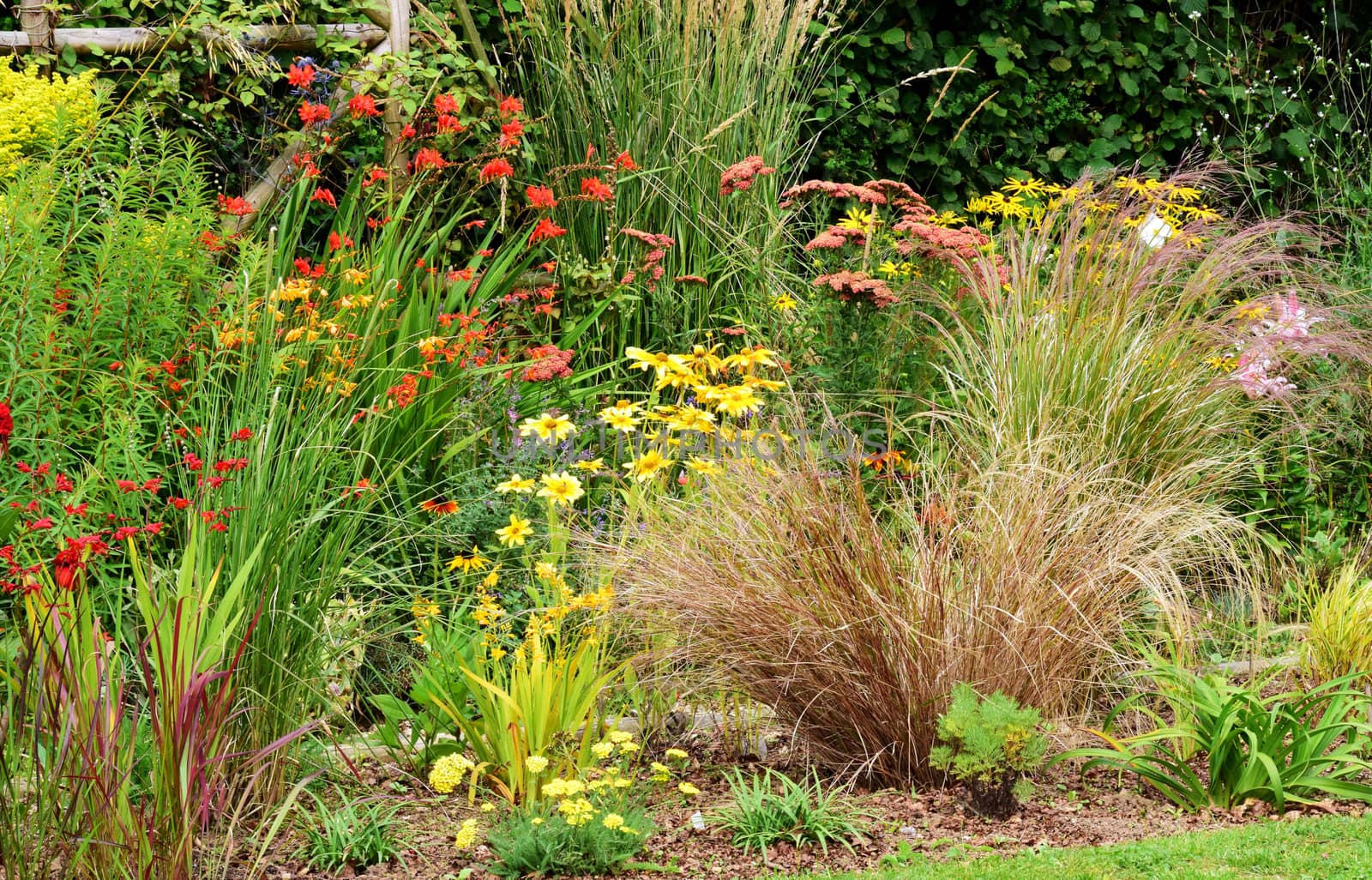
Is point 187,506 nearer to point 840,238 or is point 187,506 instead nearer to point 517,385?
point 517,385

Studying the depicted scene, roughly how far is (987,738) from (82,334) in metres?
2.56

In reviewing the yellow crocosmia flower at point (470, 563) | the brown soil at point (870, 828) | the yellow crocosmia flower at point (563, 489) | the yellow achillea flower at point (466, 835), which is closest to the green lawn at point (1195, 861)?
the brown soil at point (870, 828)

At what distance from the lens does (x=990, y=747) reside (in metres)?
3.04

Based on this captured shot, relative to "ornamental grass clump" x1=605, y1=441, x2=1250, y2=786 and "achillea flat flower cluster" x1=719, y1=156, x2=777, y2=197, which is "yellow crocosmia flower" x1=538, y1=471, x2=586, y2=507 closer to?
"ornamental grass clump" x1=605, y1=441, x2=1250, y2=786

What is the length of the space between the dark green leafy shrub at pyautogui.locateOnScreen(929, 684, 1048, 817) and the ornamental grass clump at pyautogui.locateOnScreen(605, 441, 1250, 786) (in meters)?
0.16

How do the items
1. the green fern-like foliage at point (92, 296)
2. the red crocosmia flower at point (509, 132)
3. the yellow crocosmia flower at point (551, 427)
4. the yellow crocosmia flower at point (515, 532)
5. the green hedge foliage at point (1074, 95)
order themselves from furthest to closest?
the green hedge foliage at point (1074, 95)
the red crocosmia flower at point (509, 132)
the yellow crocosmia flower at point (551, 427)
the yellow crocosmia flower at point (515, 532)
the green fern-like foliage at point (92, 296)

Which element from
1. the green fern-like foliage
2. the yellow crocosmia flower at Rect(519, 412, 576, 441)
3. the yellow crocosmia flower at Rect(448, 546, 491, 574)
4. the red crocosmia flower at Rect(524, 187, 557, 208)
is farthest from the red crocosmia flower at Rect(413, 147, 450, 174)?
the yellow crocosmia flower at Rect(448, 546, 491, 574)

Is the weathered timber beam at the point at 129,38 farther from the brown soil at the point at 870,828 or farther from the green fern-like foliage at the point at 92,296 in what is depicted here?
the brown soil at the point at 870,828

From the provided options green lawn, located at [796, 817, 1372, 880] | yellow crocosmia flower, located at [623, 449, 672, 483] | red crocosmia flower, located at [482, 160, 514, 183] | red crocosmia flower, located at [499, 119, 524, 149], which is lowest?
green lawn, located at [796, 817, 1372, 880]

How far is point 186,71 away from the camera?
216 inches

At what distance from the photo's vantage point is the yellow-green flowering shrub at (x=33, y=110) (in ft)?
13.1

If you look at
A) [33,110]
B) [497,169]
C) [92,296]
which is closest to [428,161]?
[497,169]

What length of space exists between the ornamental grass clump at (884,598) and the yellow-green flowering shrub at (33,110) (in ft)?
7.07

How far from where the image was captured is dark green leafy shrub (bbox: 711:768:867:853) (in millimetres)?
3000
